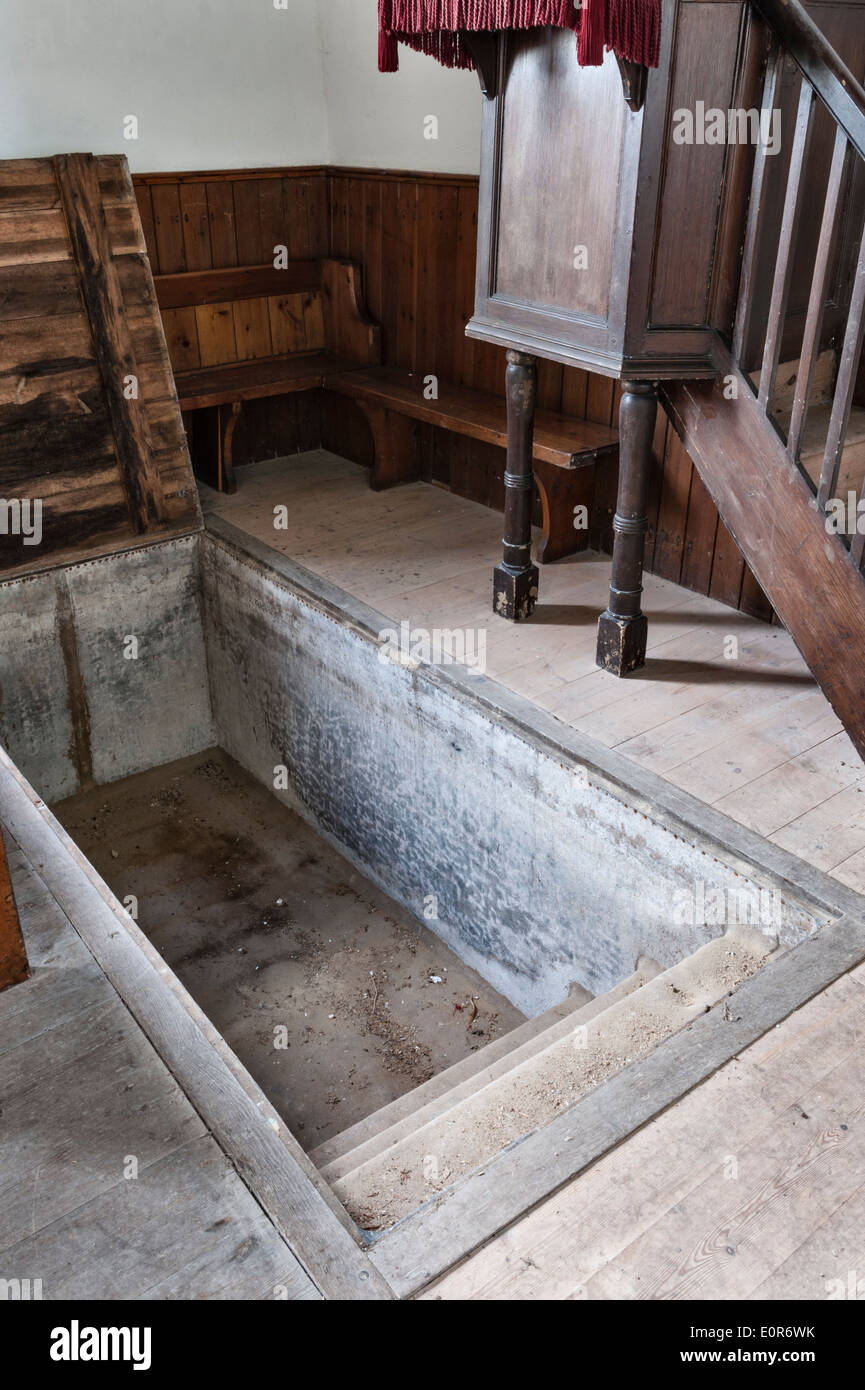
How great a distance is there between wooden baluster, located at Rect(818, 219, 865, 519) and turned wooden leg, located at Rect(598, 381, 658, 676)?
489 mm

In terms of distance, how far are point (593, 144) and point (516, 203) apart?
33 cm

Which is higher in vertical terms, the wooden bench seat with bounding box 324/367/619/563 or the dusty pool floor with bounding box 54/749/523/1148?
the wooden bench seat with bounding box 324/367/619/563

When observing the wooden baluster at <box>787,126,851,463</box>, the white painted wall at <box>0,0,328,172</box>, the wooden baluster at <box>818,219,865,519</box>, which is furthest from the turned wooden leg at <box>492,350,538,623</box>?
the white painted wall at <box>0,0,328,172</box>

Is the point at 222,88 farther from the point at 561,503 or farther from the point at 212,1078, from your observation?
the point at 212,1078

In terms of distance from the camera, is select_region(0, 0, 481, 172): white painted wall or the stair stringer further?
select_region(0, 0, 481, 172): white painted wall

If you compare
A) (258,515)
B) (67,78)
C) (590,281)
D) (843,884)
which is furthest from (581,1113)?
(67,78)

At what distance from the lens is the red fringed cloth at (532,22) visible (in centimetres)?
239

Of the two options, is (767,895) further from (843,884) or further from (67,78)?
(67,78)

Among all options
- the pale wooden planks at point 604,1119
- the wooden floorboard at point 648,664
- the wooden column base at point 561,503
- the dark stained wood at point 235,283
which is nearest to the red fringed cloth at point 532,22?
the wooden column base at point 561,503

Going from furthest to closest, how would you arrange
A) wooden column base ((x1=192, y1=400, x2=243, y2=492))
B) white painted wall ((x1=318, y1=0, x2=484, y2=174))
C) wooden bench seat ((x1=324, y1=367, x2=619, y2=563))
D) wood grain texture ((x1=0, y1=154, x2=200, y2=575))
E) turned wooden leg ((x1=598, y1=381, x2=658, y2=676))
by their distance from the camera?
wooden column base ((x1=192, y1=400, x2=243, y2=492))
white painted wall ((x1=318, y1=0, x2=484, y2=174))
wood grain texture ((x1=0, y1=154, x2=200, y2=575))
wooden bench seat ((x1=324, y1=367, x2=619, y2=563))
turned wooden leg ((x1=598, y1=381, x2=658, y2=676))

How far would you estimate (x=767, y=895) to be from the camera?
2377mm

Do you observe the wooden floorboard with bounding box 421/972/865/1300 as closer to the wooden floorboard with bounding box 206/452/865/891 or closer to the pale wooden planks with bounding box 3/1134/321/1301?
the pale wooden planks with bounding box 3/1134/321/1301

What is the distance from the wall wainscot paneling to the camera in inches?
156
